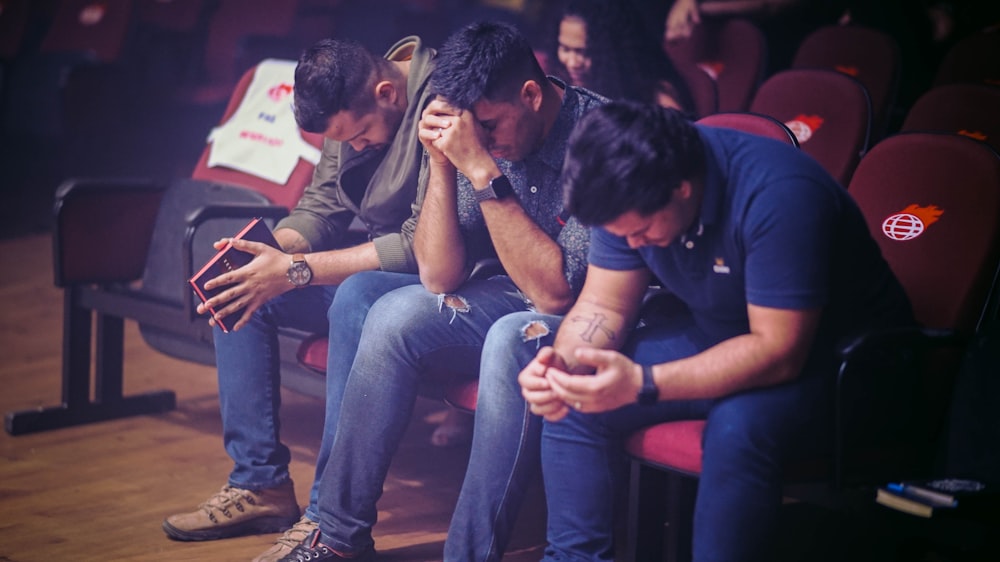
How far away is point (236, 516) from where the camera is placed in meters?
2.44

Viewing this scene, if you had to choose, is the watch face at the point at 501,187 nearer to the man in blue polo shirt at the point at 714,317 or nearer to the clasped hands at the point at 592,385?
the man in blue polo shirt at the point at 714,317

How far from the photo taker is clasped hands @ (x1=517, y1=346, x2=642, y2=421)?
5.74ft

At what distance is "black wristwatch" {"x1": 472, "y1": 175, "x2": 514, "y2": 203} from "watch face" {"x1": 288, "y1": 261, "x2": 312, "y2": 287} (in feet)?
1.76

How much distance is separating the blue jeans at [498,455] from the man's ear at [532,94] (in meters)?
0.43

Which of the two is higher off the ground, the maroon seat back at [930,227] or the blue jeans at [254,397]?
the maroon seat back at [930,227]

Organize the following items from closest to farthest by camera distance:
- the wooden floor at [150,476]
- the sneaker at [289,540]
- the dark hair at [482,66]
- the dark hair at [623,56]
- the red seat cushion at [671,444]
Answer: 1. the red seat cushion at [671,444]
2. the dark hair at [482,66]
3. the sneaker at [289,540]
4. the wooden floor at [150,476]
5. the dark hair at [623,56]

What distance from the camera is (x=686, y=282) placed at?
6.10ft

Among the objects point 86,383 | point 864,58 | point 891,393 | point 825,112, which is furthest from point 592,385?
point 864,58

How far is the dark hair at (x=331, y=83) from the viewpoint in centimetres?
242

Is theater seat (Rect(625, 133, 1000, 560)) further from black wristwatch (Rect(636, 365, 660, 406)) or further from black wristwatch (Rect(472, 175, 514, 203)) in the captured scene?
black wristwatch (Rect(472, 175, 514, 203))

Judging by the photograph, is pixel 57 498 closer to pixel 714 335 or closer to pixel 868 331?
pixel 714 335

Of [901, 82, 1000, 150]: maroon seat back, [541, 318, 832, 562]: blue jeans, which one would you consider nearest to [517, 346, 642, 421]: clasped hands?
[541, 318, 832, 562]: blue jeans

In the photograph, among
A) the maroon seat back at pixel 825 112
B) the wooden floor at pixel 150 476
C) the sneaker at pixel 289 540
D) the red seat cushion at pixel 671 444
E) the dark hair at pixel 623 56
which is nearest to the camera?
the red seat cushion at pixel 671 444

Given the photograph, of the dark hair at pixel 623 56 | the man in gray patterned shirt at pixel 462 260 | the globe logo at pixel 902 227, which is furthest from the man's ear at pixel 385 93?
the globe logo at pixel 902 227
